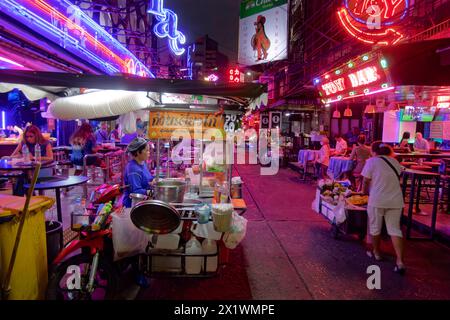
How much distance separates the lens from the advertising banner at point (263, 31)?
15102mm

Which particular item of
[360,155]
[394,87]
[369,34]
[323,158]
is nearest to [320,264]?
[394,87]

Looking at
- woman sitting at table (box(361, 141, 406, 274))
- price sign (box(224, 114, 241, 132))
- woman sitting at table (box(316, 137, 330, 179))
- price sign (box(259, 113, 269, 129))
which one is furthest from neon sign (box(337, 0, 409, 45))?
price sign (box(259, 113, 269, 129))

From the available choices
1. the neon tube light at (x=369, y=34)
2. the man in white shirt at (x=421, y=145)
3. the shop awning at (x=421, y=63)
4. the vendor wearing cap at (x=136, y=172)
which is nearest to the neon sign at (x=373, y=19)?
the neon tube light at (x=369, y=34)

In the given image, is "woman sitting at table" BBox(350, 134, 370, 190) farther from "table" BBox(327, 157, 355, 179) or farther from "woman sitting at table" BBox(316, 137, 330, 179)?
"woman sitting at table" BBox(316, 137, 330, 179)

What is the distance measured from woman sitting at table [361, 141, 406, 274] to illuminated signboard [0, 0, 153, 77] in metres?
6.86

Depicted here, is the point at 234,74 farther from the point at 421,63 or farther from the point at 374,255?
the point at 374,255

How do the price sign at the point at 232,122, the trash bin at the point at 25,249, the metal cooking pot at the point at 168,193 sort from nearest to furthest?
the trash bin at the point at 25,249 → the metal cooking pot at the point at 168,193 → the price sign at the point at 232,122

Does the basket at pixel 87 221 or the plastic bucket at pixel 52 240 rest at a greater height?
the basket at pixel 87 221

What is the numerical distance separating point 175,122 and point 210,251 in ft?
6.51

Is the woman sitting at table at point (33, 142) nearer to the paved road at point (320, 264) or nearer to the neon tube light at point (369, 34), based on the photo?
the paved road at point (320, 264)

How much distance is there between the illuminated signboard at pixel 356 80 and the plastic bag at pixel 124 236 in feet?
19.4
